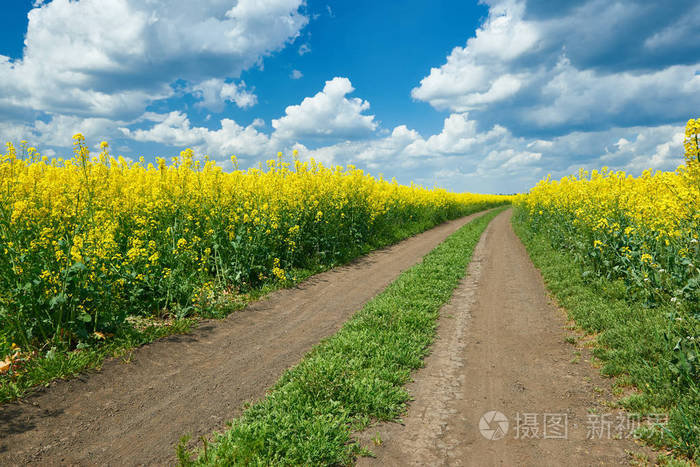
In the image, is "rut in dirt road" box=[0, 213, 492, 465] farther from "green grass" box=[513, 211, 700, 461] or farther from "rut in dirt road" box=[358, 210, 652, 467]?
"green grass" box=[513, 211, 700, 461]

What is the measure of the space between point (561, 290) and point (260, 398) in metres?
7.60

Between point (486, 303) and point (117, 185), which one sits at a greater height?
point (117, 185)

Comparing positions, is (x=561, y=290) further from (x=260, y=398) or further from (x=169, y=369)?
(x=169, y=369)

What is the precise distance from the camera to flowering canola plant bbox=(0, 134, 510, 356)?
5.51m

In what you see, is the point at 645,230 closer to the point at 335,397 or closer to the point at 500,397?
the point at 500,397

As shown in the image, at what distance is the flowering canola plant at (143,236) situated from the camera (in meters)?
5.51

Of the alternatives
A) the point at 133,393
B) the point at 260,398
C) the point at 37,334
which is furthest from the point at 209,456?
the point at 37,334

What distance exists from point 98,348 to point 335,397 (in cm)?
394

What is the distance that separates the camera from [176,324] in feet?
22.1

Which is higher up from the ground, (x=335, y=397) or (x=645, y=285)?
(x=645, y=285)

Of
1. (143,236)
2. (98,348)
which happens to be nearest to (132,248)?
(143,236)

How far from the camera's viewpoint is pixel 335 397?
4.41 metres

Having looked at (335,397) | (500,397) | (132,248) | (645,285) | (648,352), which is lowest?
(500,397)

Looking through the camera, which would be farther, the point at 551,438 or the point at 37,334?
the point at 37,334
